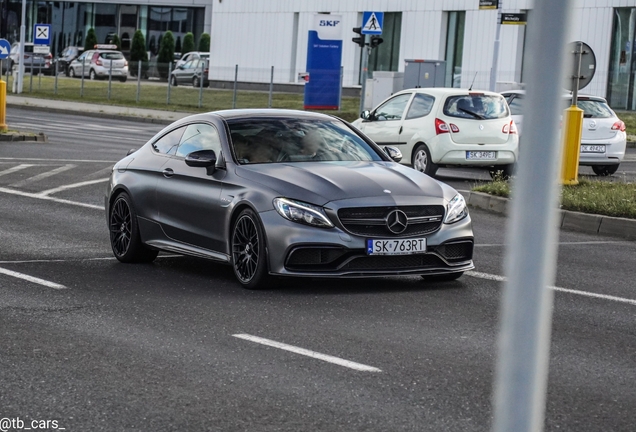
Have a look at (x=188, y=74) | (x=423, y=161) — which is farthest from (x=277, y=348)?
(x=188, y=74)

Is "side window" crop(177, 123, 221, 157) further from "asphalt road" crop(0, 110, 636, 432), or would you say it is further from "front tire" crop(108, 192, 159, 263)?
"asphalt road" crop(0, 110, 636, 432)

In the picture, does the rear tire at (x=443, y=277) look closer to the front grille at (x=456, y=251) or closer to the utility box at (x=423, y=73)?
the front grille at (x=456, y=251)

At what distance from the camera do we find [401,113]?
69.8ft

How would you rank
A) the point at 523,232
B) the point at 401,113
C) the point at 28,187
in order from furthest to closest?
1. the point at 401,113
2. the point at 28,187
3. the point at 523,232

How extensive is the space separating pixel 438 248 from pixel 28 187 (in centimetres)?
893

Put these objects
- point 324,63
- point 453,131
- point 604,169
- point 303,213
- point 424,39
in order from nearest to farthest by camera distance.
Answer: point 303,213 < point 453,131 < point 604,169 < point 324,63 < point 424,39

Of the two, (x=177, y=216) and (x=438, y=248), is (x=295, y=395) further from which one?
(x=177, y=216)

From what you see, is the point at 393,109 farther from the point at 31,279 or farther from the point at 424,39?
the point at 424,39

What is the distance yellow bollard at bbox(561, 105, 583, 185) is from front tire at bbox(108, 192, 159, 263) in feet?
25.6

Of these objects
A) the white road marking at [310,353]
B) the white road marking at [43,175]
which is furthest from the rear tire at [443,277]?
the white road marking at [43,175]

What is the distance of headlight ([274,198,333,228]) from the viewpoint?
353 inches

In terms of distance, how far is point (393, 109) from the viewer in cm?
2148

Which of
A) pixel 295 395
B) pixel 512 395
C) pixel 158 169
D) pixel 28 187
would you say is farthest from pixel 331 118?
pixel 512 395

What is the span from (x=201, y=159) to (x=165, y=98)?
40.4 meters
